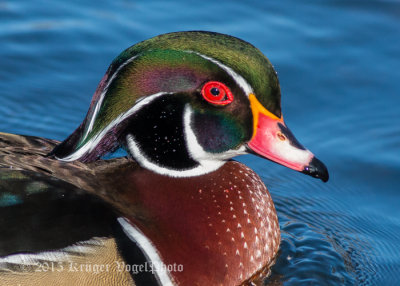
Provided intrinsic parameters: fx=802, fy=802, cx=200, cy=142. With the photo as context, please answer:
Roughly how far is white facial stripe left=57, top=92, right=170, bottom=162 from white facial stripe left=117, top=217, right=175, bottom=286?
18.0 inches

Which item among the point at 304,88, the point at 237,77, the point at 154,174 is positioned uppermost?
the point at 237,77

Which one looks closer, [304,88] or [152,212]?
[152,212]

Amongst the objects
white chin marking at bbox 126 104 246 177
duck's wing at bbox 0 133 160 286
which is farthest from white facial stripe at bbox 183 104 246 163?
duck's wing at bbox 0 133 160 286

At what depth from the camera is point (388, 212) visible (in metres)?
5.66

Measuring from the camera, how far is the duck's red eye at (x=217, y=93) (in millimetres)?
4188

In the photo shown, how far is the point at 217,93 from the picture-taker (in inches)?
166

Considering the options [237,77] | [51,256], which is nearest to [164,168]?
[237,77]

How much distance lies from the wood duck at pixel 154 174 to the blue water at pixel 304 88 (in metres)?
0.75

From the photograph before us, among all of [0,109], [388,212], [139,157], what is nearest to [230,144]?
[139,157]

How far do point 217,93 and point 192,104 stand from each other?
0.16m

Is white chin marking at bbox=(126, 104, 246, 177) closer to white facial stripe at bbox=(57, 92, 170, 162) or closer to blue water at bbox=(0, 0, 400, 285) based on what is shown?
white facial stripe at bbox=(57, 92, 170, 162)

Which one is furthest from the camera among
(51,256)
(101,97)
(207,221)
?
(207,221)

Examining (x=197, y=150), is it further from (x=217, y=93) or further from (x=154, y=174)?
A: (x=217, y=93)

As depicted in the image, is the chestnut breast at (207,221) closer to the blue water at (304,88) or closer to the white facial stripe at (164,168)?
the white facial stripe at (164,168)
